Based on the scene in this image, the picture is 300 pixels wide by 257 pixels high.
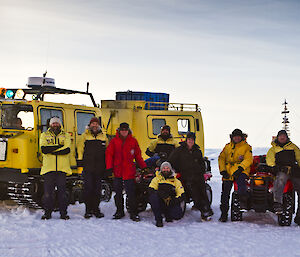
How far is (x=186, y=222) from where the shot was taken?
9.27 meters

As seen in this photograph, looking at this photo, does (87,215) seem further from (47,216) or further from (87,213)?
(47,216)

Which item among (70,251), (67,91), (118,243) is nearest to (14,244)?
(70,251)

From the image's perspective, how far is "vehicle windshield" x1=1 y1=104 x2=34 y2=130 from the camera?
10062 millimetres

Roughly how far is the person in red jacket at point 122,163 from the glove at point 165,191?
69 cm


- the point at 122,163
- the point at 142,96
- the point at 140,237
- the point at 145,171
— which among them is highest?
the point at 142,96

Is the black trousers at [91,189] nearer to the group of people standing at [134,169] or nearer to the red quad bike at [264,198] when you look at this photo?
the group of people standing at [134,169]

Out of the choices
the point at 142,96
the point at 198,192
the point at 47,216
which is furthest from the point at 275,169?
the point at 142,96

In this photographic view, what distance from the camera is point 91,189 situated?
9.45 metres

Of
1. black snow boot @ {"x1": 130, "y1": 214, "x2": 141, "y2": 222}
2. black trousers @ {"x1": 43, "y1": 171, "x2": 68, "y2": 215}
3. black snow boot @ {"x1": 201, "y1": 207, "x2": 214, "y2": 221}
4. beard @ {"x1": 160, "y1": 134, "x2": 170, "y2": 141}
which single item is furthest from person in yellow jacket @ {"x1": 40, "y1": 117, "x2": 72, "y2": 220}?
black snow boot @ {"x1": 201, "y1": 207, "x2": 214, "y2": 221}

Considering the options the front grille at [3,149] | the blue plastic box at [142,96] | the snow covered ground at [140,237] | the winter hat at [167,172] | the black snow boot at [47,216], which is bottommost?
the snow covered ground at [140,237]

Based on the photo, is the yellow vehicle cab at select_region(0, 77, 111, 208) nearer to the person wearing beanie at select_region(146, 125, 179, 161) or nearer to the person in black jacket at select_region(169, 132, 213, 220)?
the person wearing beanie at select_region(146, 125, 179, 161)

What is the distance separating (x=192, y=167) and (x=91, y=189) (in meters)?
1.98

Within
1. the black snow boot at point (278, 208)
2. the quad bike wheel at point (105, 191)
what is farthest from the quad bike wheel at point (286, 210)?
the quad bike wheel at point (105, 191)

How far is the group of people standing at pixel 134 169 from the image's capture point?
9.00 m
